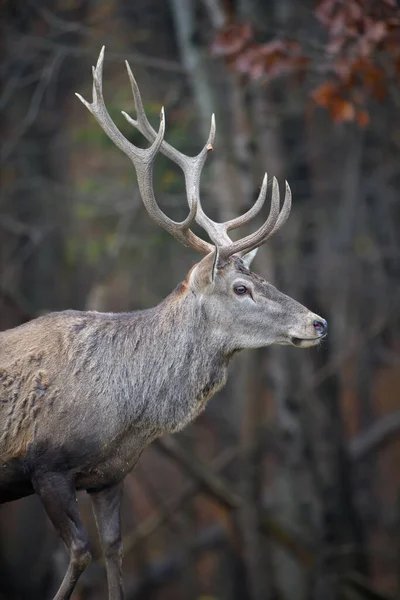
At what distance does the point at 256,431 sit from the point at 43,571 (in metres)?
3.94

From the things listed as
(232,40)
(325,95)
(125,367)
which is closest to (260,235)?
(125,367)

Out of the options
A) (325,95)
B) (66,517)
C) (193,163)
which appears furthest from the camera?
(325,95)

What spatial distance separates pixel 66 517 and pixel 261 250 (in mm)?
6181

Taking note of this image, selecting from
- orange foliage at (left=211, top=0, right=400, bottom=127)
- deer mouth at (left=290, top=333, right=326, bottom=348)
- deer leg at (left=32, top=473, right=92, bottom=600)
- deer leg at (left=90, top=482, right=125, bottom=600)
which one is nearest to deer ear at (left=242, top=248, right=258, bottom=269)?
deer mouth at (left=290, top=333, right=326, bottom=348)

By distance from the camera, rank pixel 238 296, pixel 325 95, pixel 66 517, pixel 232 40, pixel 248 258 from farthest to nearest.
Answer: pixel 232 40 < pixel 325 95 < pixel 248 258 < pixel 238 296 < pixel 66 517

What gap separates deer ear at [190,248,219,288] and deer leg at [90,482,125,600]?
4.18ft

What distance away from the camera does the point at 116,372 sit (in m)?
6.03

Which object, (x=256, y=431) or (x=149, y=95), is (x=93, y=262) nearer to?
(x=149, y=95)

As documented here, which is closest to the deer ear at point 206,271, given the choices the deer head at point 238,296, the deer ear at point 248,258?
the deer head at point 238,296

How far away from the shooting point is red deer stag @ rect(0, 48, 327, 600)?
18.9 ft

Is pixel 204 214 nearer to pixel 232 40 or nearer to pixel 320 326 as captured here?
pixel 320 326

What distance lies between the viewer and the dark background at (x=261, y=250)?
11219mm

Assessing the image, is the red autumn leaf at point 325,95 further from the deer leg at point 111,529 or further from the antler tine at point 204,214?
the deer leg at point 111,529

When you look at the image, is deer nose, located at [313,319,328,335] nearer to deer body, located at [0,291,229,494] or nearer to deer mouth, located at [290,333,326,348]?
deer mouth, located at [290,333,326,348]
